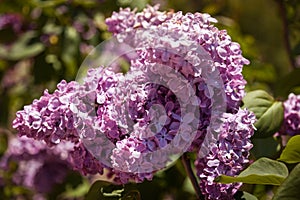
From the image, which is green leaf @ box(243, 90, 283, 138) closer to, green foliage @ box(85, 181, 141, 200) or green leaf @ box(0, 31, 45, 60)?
green foliage @ box(85, 181, 141, 200)

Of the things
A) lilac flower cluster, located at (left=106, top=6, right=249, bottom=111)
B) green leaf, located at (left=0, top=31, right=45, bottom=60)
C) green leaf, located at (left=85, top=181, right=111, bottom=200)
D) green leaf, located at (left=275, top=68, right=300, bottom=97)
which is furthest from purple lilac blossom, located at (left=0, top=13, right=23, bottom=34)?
lilac flower cluster, located at (left=106, top=6, right=249, bottom=111)

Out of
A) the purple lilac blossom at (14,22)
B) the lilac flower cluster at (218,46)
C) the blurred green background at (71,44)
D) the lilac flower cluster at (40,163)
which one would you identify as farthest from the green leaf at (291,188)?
the purple lilac blossom at (14,22)

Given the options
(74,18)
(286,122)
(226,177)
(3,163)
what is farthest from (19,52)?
(226,177)

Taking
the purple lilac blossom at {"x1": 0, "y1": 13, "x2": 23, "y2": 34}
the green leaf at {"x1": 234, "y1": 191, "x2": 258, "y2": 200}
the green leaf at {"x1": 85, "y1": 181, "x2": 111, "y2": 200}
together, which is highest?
the green leaf at {"x1": 234, "y1": 191, "x2": 258, "y2": 200}

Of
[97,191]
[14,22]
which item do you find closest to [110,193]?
[97,191]

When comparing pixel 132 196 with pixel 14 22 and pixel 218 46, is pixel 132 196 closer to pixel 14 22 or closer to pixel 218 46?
pixel 218 46

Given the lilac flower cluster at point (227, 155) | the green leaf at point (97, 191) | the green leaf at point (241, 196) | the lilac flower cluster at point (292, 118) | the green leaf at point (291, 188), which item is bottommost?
the green leaf at point (97, 191)

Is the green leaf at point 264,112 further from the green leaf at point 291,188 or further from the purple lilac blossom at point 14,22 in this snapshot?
the purple lilac blossom at point 14,22
